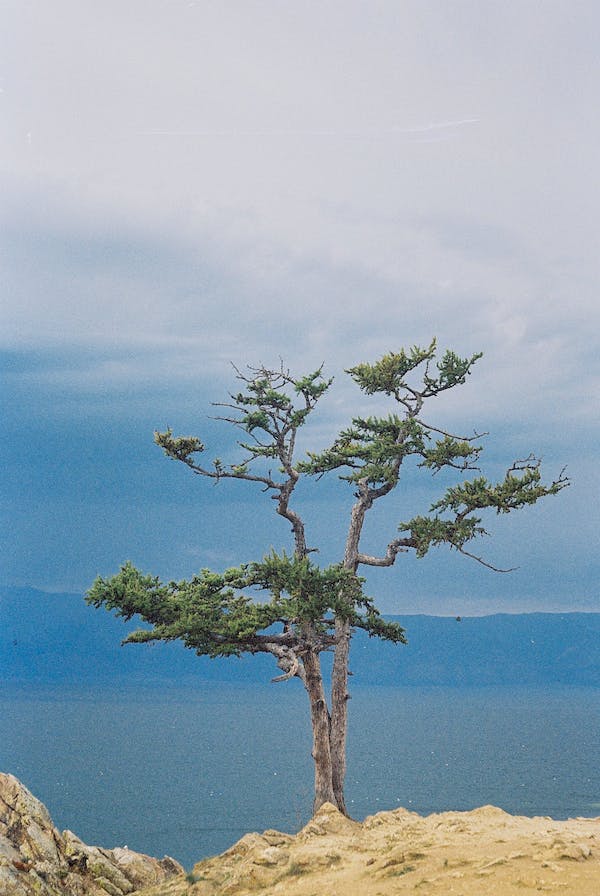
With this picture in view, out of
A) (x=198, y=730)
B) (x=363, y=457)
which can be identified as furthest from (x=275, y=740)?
(x=363, y=457)

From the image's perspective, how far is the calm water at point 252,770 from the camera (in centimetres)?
5003

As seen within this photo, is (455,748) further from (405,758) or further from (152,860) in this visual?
(152,860)

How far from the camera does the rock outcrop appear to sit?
15.7m

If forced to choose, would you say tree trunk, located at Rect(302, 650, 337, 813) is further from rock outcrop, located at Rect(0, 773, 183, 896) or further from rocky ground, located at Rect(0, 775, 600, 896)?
rock outcrop, located at Rect(0, 773, 183, 896)

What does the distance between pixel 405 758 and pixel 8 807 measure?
7263 cm

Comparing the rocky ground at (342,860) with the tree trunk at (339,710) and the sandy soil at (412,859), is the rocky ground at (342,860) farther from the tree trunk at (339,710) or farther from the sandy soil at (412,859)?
the tree trunk at (339,710)

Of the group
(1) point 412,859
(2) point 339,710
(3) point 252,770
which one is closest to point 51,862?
(1) point 412,859

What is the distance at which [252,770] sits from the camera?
236 feet

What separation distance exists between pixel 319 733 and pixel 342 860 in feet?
24.5

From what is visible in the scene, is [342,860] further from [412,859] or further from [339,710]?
[339,710]

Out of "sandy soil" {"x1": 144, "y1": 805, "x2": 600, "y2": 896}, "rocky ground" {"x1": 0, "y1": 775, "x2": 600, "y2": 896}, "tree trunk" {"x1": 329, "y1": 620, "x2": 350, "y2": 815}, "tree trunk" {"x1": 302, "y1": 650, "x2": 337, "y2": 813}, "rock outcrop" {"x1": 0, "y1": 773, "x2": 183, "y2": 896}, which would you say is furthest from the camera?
"tree trunk" {"x1": 329, "y1": 620, "x2": 350, "y2": 815}

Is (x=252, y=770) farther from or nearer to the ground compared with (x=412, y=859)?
nearer to the ground

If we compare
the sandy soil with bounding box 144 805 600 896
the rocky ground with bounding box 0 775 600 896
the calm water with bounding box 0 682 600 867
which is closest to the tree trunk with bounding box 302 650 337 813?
the calm water with bounding box 0 682 600 867

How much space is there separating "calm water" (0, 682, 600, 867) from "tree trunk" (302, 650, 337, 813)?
0.54 meters
